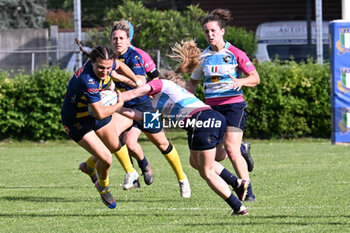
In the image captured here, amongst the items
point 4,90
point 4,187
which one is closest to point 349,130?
point 4,187

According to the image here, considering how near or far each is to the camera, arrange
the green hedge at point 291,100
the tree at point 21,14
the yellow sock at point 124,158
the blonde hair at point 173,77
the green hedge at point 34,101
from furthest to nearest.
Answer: the tree at point 21,14 → the green hedge at point 34,101 → the green hedge at point 291,100 → the yellow sock at point 124,158 → the blonde hair at point 173,77

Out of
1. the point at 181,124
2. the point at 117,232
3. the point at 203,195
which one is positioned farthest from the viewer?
the point at 203,195

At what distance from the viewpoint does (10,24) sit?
3606 centimetres

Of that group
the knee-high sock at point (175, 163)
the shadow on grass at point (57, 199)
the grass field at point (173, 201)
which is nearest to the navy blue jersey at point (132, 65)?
the knee-high sock at point (175, 163)

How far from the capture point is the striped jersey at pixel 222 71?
7918 mm

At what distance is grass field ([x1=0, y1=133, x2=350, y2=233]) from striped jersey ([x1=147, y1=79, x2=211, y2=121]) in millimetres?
1015

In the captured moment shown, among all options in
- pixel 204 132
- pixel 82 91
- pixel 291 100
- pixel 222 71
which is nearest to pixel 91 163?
pixel 82 91

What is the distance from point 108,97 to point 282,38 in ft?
55.2

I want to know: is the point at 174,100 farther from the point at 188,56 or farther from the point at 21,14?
the point at 21,14

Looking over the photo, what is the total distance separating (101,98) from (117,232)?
1.76m

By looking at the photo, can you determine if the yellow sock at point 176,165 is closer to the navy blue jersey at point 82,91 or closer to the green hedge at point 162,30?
the navy blue jersey at point 82,91

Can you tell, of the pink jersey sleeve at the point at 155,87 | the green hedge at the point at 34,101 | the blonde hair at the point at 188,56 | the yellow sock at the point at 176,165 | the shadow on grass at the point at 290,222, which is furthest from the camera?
the green hedge at the point at 34,101

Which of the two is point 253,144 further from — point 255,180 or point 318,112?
point 255,180

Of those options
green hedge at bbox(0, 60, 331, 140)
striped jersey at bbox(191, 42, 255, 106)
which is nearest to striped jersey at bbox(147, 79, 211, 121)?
striped jersey at bbox(191, 42, 255, 106)
